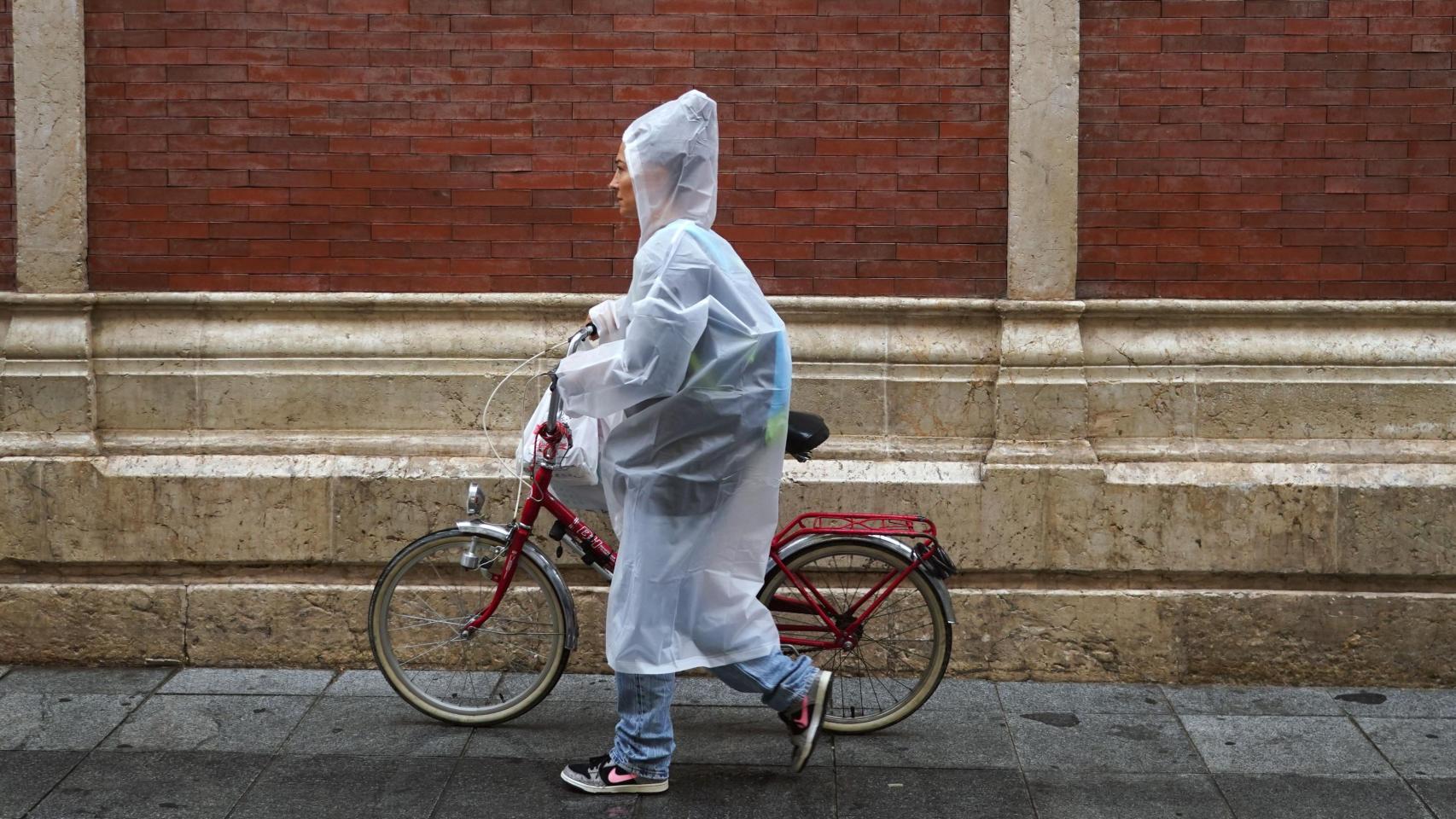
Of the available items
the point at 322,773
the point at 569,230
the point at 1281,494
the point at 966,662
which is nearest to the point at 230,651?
the point at 322,773

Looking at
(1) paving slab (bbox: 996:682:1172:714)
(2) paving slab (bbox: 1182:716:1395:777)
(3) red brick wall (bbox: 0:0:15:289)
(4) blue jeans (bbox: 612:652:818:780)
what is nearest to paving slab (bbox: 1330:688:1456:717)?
(2) paving slab (bbox: 1182:716:1395:777)

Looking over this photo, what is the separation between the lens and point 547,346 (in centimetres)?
609

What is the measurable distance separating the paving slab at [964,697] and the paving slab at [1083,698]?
45 mm

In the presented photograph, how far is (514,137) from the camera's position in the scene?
614 centimetres

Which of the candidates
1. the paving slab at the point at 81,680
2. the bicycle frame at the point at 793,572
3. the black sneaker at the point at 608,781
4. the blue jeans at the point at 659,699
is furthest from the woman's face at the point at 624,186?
the paving slab at the point at 81,680

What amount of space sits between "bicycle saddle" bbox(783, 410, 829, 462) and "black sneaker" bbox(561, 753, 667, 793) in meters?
1.15

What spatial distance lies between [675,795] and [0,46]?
404 cm

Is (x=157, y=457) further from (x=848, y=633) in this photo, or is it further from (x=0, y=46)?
(x=848, y=633)

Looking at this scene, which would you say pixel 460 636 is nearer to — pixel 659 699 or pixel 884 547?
pixel 659 699

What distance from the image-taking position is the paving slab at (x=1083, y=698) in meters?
5.62

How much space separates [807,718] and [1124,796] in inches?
39.6

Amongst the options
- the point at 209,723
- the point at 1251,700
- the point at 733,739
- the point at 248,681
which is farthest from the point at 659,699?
the point at 1251,700

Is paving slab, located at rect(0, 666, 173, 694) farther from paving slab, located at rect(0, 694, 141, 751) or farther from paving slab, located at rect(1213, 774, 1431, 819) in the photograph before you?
paving slab, located at rect(1213, 774, 1431, 819)

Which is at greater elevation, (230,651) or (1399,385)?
(1399,385)
